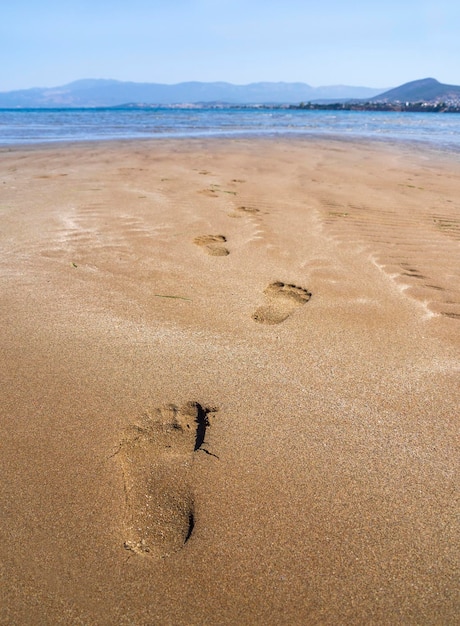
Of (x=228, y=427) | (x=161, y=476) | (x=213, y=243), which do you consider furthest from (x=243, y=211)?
(x=161, y=476)

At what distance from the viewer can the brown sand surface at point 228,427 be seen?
1.05m

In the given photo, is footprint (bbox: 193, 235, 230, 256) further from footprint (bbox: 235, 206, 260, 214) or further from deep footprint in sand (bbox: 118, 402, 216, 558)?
deep footprint in sand (bbox: 118, 402, 216, 558)

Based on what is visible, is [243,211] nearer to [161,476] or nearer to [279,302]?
[279,302]

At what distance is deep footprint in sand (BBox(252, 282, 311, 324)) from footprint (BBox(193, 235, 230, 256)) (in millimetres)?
678

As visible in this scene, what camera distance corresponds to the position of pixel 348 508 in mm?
1249

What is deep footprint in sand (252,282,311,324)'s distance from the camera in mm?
2311

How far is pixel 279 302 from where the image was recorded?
2482 millimetres

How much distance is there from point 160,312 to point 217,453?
109cm

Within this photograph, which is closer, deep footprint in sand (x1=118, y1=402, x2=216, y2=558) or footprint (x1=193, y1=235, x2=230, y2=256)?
deep footprint in sand (x1=118, y1=402, x2=216, y2=558)

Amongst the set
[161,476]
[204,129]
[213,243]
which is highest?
[204,129]

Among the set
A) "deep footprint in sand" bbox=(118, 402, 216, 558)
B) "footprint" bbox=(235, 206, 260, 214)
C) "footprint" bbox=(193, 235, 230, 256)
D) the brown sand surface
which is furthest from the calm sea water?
"deep footprint in sand" bbox=(118, 402, 216, 558)

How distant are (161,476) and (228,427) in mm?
303

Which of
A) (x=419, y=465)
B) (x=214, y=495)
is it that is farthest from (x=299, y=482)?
(x=419, y=465)

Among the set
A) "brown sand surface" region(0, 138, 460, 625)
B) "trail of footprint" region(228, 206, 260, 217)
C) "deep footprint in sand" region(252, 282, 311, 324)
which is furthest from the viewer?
"trail of footprint" region(228, 206, 260, 217)
